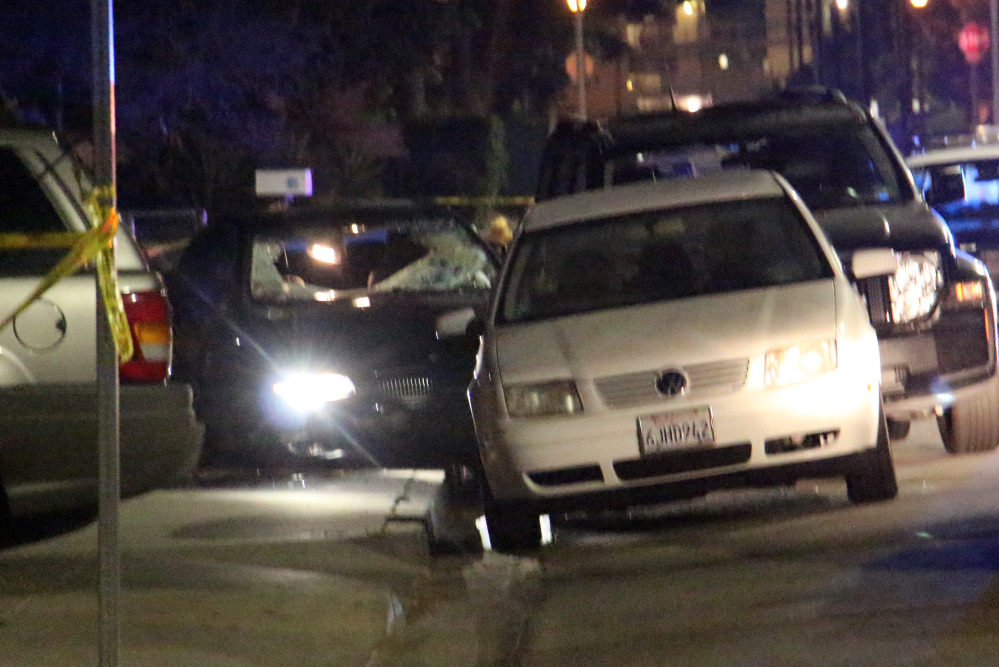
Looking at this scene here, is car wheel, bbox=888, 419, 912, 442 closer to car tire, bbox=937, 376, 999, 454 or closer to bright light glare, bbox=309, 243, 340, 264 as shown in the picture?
car tire, bbox=937, 376, 999, 454

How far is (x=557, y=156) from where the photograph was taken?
1119cm

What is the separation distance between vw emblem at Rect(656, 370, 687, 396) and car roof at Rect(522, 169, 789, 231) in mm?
1531

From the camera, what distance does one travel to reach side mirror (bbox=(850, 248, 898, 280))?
27.2 ft

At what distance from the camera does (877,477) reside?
7738 millimetres

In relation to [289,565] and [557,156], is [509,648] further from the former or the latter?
[557,156]

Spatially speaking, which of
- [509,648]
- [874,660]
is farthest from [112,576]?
[874,660]

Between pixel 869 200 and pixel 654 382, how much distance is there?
9.93ft

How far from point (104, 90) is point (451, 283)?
6.11m

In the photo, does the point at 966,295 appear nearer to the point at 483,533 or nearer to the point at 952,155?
the point at 483,533

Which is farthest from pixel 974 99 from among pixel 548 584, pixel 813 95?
pixel 548 584

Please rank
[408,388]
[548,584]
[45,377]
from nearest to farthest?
1. [45,377]
2. [548,584]
3. [408,388]

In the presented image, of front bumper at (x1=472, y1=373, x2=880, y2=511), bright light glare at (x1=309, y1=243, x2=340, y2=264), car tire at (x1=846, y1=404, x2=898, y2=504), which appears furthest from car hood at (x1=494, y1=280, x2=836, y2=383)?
bright light glare at (x1=309, y1=243, x2=340, y2=264)

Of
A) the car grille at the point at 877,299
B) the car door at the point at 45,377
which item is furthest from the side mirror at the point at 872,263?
the car door at the point at 45,377

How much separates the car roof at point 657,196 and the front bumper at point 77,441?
259 cm
